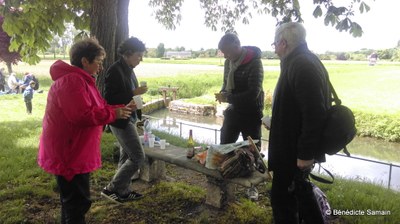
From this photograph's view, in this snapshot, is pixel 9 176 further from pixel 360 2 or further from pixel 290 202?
pixel 360 2

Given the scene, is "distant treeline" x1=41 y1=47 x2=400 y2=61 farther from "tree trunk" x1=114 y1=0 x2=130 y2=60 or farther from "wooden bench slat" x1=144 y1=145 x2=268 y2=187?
"wooden bench slat" x1=144 y1=145 x2=268 y2=187

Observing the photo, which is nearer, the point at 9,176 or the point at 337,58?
the point at 9,176

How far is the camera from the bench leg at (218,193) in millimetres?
3688

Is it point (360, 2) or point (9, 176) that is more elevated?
point (360, 2)

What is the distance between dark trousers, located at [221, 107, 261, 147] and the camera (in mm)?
3992

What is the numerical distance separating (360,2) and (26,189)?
4.57 meters

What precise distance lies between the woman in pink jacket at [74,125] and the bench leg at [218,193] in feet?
4.98

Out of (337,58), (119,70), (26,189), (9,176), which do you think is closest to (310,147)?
(119,70)

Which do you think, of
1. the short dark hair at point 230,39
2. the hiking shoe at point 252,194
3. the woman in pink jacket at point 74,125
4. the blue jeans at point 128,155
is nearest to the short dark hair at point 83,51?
the woman in pink jacket at point 74,125

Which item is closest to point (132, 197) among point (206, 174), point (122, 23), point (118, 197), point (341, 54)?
point (118, 197)

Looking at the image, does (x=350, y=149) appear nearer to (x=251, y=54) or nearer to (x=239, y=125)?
(x=239, y=125)

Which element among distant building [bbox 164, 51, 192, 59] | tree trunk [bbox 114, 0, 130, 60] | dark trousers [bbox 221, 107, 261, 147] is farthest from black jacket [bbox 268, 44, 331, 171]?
distant building [bbox 164, 51, 192, 59]

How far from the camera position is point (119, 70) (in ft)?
11.2

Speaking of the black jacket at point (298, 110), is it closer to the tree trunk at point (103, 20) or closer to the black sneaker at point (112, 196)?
the black sneaker at point (112, 196)
